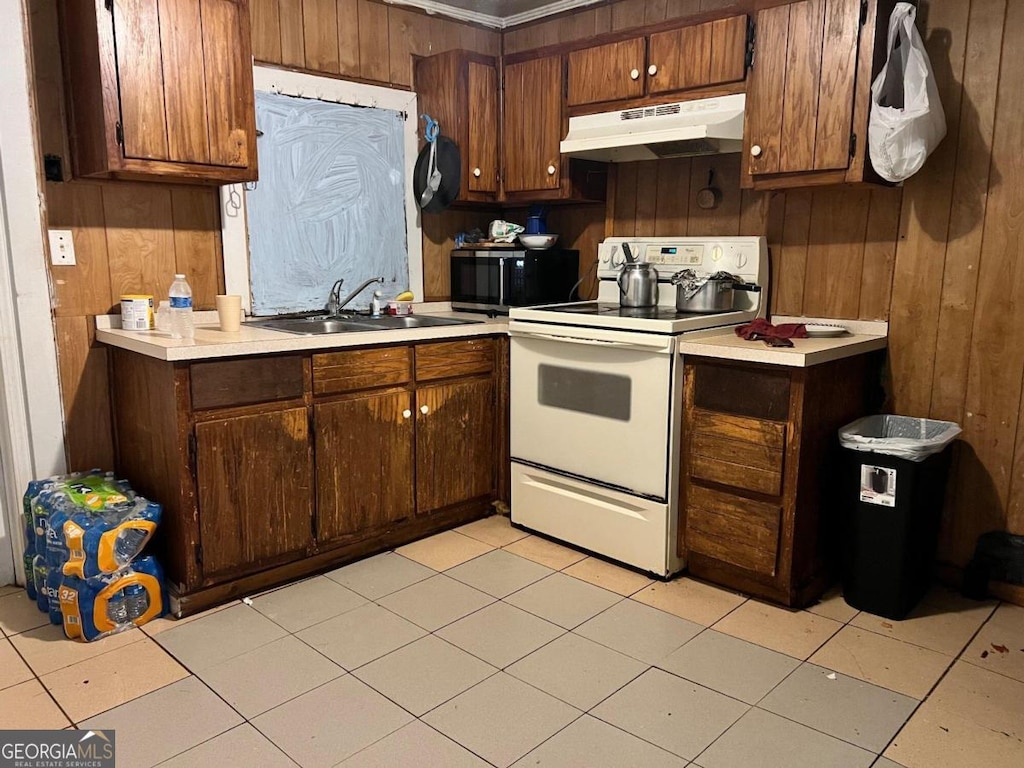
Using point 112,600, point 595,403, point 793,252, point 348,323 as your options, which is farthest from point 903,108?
point 112,600

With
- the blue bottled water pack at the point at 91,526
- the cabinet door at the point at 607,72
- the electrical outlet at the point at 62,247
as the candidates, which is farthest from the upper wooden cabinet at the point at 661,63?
the blue bottled water pack at the point at 91,526

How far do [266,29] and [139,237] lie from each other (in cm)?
100

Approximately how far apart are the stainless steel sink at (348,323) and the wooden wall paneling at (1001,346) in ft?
6.29

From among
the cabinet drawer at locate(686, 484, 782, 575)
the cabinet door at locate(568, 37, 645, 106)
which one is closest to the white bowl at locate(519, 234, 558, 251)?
the cabinet door at locate(568, 37, 645, 106)

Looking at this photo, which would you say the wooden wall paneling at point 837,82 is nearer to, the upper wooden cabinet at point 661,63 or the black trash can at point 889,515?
the upper wooden cabinet at point 661,63

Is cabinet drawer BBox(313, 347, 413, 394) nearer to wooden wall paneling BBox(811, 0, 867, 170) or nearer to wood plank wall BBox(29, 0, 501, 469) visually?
wood plank wall BBox(29, 0, 501, 469)

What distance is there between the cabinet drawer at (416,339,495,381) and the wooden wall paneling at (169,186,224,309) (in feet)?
2.81

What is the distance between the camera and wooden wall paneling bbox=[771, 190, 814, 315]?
2.90 meters

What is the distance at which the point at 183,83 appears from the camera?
8.27 feet

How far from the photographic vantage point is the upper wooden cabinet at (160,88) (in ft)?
7.80

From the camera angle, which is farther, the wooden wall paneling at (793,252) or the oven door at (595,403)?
the wooden wall paneling at (793,252)

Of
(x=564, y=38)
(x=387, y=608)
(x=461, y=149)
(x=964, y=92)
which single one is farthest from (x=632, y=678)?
(x=564, y=38)

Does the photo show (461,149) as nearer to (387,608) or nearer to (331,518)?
(331,518)

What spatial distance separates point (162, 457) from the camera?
2457mm
